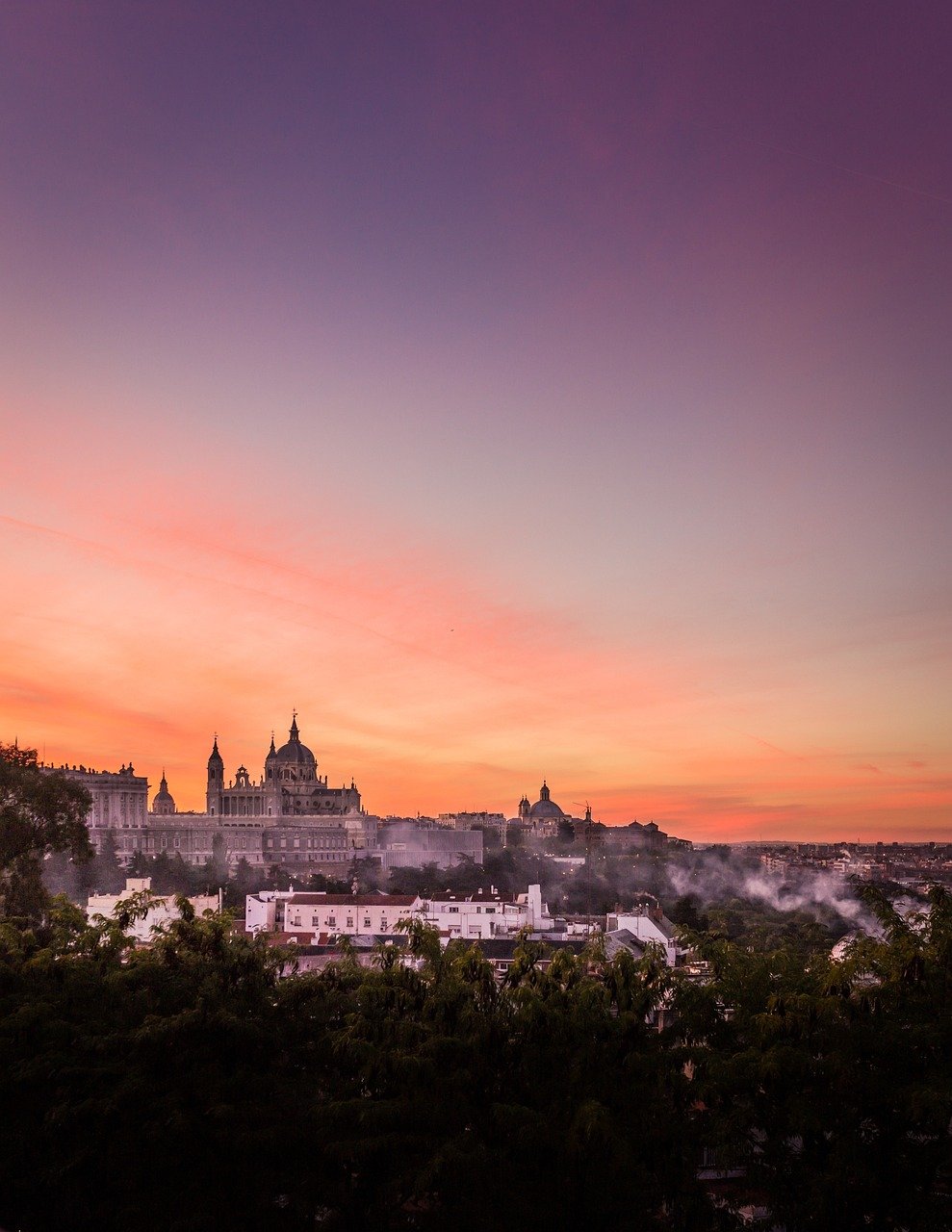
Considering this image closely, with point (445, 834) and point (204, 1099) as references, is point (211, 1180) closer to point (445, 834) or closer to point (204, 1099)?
point (204, 1099)

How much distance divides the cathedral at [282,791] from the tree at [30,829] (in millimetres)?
94027

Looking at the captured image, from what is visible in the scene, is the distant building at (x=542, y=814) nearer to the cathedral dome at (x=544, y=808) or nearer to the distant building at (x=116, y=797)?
the cathedral dome at (x=544, y=808)

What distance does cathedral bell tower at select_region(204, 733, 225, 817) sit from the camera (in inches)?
4668

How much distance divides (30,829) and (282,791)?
9626 cm

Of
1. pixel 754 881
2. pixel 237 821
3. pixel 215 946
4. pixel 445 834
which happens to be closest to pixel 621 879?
pixel 754 881

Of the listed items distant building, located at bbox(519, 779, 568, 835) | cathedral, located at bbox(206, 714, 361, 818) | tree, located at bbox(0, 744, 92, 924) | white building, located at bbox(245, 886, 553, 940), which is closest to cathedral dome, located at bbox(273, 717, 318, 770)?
cathedral, located at bbox(206, 714, 361, 818)

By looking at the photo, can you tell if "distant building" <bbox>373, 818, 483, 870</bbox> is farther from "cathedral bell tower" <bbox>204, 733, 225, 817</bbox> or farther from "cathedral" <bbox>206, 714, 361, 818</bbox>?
"cathedral bell tower" <bbox>204, 733, 225, 817</bbox>

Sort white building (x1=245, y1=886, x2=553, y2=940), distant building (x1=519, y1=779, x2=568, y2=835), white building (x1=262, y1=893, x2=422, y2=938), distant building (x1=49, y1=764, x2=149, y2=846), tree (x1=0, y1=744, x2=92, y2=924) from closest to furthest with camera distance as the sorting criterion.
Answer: tree (x1=0, y1=744, x2=92, y2=924), white building (x1=245, y1=886, x2=553, y2=940), white building (x1=262, y1=893, x2=422, y2=938), distant building (x1=49, y1=764, x2=149, y2=846), distant building (x1=519, y1=779, x2=568, y2=835)

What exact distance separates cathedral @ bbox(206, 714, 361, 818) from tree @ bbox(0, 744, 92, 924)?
94027 millimetres

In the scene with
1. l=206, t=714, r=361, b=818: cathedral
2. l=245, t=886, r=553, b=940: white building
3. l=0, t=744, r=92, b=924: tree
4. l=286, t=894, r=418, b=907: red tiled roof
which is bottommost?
l=245, t=886, r=553, b=940: white building

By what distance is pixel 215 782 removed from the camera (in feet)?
393

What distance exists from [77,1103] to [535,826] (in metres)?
127

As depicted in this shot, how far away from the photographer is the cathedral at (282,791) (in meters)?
118

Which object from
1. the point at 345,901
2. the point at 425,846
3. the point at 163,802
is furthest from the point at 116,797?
the point at 345,901
